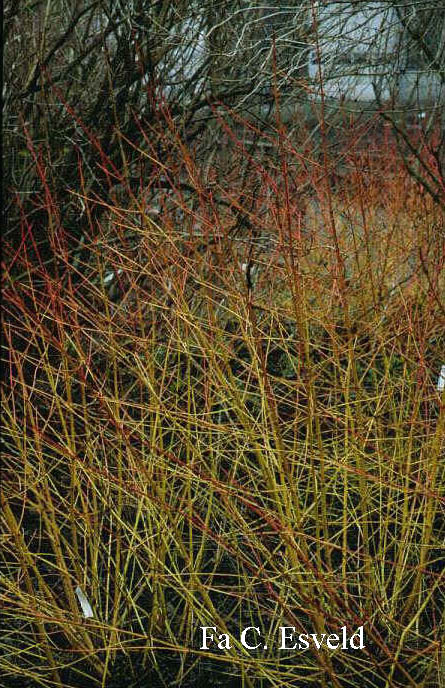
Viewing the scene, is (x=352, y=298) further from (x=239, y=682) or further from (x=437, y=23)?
(x=239, y=682)

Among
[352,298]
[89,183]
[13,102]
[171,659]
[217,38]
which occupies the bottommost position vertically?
[171,659]

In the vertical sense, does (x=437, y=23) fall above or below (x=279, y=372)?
above

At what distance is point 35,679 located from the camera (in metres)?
2.57

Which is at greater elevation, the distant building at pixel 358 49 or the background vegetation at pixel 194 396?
the distant building at pixel 358 49

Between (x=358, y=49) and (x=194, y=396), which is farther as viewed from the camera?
(x=358, y=49)

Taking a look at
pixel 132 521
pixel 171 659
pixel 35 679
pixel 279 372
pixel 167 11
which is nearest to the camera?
pixel 35 679

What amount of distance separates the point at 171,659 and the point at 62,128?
9.34 feet

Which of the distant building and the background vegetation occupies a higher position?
the distant building

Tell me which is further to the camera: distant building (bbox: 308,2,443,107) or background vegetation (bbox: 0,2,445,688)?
distant building (bbox: 308,2,443,107)

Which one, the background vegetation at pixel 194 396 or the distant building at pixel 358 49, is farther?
the distant building at pixel 358 49

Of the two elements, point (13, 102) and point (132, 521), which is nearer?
point (132, 521)

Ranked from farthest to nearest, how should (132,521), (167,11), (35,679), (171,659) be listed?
1. (167,11)
2. (132,521)
3. (171,659)
4. (35,679)

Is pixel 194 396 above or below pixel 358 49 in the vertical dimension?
below

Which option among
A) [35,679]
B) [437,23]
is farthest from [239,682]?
[437,23]
